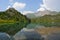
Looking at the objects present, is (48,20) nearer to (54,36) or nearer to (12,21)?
(54,36)

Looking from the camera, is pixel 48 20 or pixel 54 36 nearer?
pixel 54 36

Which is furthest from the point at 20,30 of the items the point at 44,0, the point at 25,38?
the point at 44,0

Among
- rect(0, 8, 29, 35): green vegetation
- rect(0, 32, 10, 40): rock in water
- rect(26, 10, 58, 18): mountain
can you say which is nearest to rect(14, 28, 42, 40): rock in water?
rect(0, 8, 29, 35): green vegetation

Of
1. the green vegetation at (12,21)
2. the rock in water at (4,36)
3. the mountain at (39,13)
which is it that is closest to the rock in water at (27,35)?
the green vegetation at (12,21)

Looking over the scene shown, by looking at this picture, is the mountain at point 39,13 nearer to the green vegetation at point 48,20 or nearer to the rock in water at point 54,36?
the green vegetation at point 48,20

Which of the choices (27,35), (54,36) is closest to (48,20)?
(54,36)

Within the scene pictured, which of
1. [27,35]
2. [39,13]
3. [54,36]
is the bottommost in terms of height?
[54,36]

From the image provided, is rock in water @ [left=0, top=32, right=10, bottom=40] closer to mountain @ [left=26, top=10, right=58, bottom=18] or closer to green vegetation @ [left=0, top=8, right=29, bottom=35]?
green vegetation @ [left=0, top=8, right=29, bottom=35]
